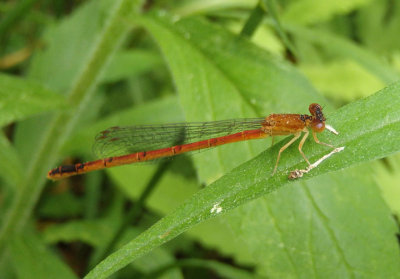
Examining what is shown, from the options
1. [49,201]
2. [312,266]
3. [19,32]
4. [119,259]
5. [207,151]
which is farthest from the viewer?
[19,32]

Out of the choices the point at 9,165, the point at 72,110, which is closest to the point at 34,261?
the point at 9,165

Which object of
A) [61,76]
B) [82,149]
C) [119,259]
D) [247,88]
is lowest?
[119,259]

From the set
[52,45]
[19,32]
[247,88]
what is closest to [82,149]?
[52,45]

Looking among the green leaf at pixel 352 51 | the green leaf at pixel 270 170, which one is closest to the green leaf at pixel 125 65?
the green leaf at pixel 352 51

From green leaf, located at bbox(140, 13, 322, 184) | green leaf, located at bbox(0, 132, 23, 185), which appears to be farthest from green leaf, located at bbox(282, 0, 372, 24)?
green leaf, located at bbox(0, 132, 23, 185)

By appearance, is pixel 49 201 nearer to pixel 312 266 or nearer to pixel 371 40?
pixel 312 266

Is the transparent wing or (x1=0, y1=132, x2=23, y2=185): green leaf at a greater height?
(x1=0, y1=132, x2=23, y2=185): green leaf

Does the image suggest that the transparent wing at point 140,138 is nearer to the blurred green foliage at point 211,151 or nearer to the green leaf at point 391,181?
the blurred green foliage at point 211,151

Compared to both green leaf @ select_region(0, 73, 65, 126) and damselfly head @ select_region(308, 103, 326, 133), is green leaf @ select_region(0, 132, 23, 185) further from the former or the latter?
damselfly head @ select_region(308, 103, 326, 133)
